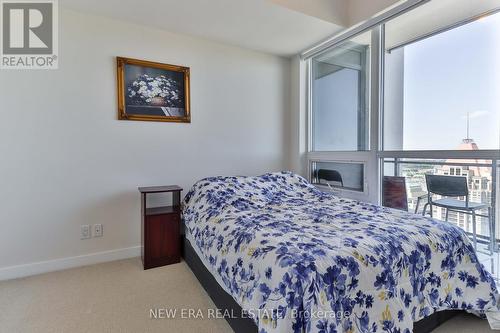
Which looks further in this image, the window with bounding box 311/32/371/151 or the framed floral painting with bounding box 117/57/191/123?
the window with bounding box 311/32/371/151

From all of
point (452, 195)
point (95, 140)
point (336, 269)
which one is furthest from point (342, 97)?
point (95, 140)

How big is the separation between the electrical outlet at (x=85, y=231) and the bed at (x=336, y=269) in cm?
113

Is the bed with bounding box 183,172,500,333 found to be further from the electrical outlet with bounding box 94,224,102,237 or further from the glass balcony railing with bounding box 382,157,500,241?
the electrical outlet with bounding box 94,224,102,237

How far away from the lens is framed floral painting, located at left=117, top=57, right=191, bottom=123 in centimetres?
247

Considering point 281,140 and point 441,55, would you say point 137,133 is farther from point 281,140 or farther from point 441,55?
point 441,55

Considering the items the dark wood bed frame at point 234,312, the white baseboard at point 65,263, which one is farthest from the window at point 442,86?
the white baseboard at point 65,263

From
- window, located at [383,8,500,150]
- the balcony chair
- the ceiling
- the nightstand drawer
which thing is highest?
the ceiling

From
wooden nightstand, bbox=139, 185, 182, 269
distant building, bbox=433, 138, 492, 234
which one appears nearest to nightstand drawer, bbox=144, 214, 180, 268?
wooden nightstand, bbox=139, 185, 182, 269

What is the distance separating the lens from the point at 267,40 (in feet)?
9.50

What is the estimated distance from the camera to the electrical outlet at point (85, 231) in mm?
2348

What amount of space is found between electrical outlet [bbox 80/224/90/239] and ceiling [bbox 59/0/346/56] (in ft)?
6.60

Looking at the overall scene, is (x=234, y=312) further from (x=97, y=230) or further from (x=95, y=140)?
(x=95, y=140)

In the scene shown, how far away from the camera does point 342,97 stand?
2.99 m

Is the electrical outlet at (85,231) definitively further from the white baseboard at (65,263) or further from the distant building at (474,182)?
the distant building at (474,182)
